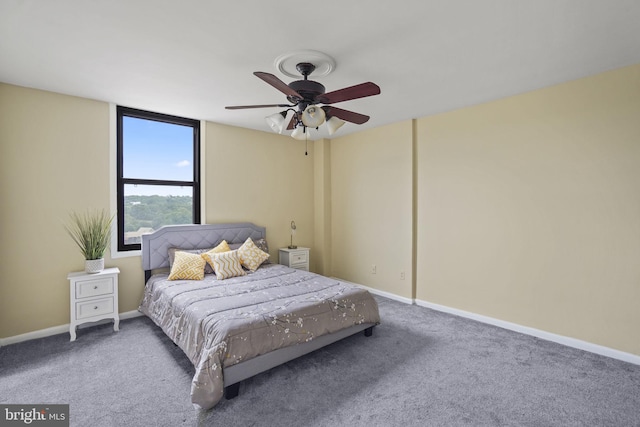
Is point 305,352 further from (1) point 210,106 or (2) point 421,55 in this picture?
(1) point 210,106

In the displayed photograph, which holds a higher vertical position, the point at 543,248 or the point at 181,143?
the point at 181,143

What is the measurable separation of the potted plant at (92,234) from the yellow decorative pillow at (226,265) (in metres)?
1.19

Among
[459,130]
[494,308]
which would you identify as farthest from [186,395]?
[459,130]

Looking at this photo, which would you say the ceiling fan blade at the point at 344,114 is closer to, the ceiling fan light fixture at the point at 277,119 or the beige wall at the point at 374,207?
the ceiling fan light fixture at the point at 277,119

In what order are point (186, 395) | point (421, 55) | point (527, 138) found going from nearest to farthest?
point (186, 395)
point (421, 55)
point (527, 138)

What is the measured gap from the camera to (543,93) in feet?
10.4

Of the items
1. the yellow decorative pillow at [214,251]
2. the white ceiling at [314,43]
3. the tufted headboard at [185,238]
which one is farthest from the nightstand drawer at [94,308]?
the white ceiling at [314,43]

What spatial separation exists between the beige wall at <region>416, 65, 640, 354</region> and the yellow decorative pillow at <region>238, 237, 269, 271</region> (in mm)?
2264

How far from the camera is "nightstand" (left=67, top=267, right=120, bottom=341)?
3.12m

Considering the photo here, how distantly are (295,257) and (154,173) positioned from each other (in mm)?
2357

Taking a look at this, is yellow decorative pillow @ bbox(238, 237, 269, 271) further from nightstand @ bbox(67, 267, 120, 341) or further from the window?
nightstand @ bbox(67, 267, 120, 341)

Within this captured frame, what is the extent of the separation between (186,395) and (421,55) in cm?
317
